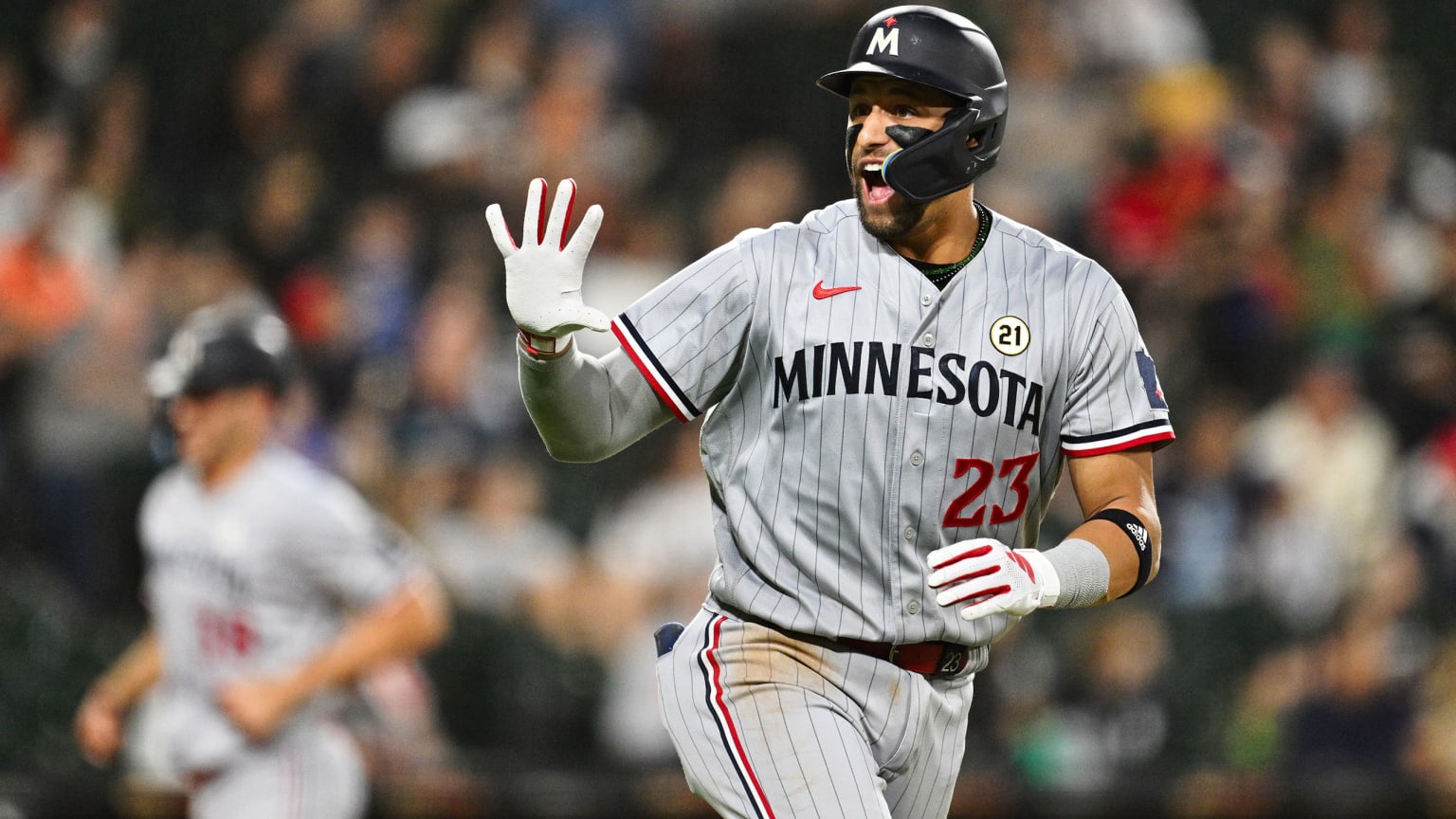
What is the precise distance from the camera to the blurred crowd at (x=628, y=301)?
831cm

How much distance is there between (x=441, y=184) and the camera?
33.1 ft

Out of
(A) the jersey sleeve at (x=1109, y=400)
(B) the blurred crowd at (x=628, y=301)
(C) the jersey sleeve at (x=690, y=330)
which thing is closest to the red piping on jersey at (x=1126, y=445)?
(A) the jersey sleeve at (x=1109, y=400)

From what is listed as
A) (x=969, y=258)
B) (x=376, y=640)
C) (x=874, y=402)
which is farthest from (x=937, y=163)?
(x=376, y=640)

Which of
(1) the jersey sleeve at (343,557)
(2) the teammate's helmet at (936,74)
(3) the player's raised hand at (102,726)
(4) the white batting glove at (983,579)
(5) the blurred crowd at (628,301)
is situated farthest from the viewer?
(5) the blurred crowd at (628,301)

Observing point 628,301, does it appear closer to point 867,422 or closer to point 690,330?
point 690,330

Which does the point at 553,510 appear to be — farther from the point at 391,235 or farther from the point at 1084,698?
the point at 1084,698

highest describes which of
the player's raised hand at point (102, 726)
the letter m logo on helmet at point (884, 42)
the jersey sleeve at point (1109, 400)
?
the letter m logo on helmet at point (884, 42)

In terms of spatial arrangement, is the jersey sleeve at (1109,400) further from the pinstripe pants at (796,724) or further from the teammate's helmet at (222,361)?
the teammate's helmet at (222,361)

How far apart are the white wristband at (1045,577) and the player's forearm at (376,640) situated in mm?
2692

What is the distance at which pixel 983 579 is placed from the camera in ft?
11.1

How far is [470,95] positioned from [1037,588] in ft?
24.8

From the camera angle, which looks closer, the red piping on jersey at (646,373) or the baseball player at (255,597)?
the red piping on jersey at (646,373)

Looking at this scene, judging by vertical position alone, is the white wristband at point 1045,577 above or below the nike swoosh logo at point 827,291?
below

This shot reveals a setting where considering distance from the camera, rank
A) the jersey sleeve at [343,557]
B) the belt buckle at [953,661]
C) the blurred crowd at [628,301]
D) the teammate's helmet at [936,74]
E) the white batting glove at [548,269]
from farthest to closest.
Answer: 1. the blurred crowd at [628,301]
2. the jersey sleeve at [343,557]
3. the belt buckle at [953,661]
4. the teammate's helmet at [936,74]
5. the white batting glove at [548,269]
